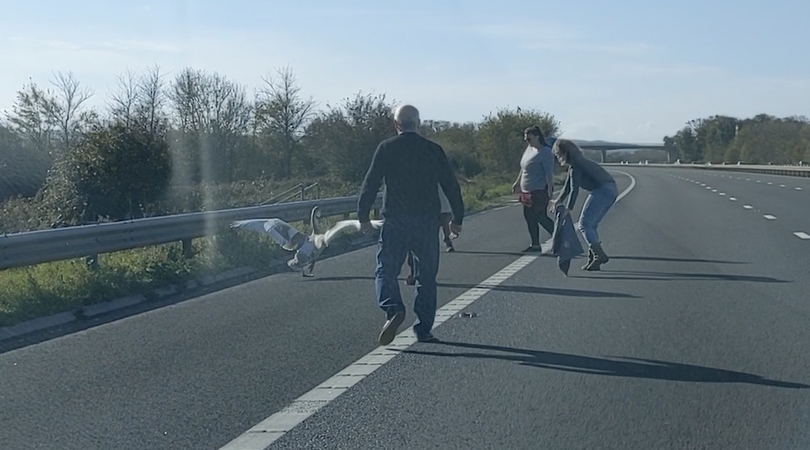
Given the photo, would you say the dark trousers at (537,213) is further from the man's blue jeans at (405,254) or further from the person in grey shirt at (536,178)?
the man's blue jeans at (405,254)

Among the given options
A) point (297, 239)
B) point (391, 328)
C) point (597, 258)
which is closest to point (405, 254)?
point (391, 328)

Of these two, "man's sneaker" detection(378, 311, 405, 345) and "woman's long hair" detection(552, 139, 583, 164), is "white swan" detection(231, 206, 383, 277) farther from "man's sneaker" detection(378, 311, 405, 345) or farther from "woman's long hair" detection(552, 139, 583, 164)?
"man's sneaker" detection(378, 311, 405, 345)

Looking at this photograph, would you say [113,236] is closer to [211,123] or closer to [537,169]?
[537,169]

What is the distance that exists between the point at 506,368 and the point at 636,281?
18.0 feet

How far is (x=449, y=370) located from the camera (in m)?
7.77

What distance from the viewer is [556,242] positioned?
13.0 m

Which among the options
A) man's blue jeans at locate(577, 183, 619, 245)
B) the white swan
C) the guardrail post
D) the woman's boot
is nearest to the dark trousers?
man's blue jeans at locate(577, 183, 619, 245)

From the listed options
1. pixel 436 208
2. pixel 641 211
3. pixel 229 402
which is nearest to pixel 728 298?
pixel 436 208

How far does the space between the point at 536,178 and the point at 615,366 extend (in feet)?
26.9

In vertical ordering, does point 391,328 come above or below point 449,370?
above

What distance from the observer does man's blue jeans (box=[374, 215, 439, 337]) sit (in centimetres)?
853

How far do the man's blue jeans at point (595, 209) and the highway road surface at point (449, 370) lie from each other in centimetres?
66

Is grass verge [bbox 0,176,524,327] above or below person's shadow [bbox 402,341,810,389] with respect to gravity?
above

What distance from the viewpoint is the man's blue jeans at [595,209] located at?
45.5 feet
